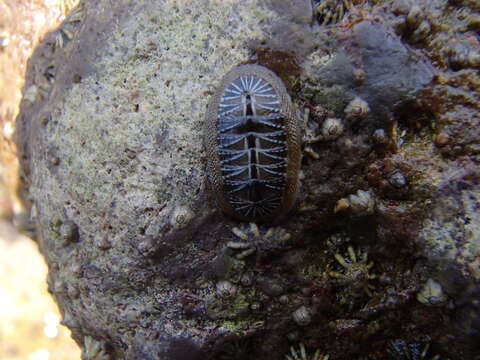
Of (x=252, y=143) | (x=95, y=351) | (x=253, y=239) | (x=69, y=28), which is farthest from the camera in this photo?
(x=69, y=28)

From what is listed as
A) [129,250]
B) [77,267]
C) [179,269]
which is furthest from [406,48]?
[77,267]

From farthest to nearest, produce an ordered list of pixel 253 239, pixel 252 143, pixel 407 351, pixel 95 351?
pixel 95 351
pixel 407 351
pixel 253 239
pixel 252 143

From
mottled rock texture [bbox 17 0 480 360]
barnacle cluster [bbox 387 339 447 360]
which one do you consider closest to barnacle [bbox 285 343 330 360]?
mottled rock texture [bbox 17 0 480 360]

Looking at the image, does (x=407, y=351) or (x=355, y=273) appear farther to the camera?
(x=407, y=351)

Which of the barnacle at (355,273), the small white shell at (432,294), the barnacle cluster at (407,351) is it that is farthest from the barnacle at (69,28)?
the barnacle cluster at (407,351)

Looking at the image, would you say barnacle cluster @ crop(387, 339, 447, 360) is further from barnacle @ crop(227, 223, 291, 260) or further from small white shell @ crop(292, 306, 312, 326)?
barnacle @ crop(227, 223, 291, 260)

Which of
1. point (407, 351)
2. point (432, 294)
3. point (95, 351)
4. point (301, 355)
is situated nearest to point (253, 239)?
point (301, 355)

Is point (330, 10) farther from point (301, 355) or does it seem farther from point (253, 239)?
point (301, 355)
